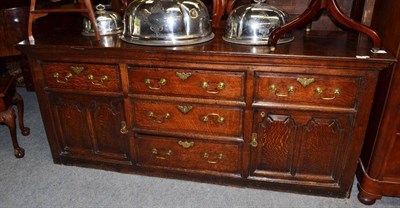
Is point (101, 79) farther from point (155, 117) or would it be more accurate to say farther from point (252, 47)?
point (252, 47)

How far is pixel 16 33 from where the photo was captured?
2.19 meters

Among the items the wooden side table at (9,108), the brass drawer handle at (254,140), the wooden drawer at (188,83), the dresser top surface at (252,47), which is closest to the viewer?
the dresser top surface at (252,47)

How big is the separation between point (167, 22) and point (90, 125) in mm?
777

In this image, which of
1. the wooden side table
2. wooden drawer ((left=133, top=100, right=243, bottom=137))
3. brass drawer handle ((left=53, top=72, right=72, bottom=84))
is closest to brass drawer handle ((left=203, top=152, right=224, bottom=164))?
wooden drawer ((left=133, top=100, right=243, bottom=137))

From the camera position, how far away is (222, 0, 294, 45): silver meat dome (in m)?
1.61

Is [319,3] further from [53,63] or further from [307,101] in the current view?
[53,63]

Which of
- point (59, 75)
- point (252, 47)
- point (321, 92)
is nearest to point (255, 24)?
point (252, 47)

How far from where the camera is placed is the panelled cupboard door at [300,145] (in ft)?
5.25

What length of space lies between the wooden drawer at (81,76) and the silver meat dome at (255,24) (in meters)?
0.65

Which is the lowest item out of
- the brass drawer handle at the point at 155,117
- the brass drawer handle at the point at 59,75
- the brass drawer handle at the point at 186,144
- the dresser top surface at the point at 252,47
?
the brass drawer handle at the point at 186,144

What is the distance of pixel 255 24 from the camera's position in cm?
161

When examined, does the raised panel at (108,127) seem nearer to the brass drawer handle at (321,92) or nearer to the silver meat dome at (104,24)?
the silver meat dome at (104,24)

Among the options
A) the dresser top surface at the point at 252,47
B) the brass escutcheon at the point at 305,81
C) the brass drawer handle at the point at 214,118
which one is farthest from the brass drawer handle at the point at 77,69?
the brass escutcheon at the point at 305,81

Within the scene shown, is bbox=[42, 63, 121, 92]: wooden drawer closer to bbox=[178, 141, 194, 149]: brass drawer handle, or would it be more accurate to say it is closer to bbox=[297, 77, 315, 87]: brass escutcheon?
bbox=[178, 141, 194, 149]: brass drawer handle
